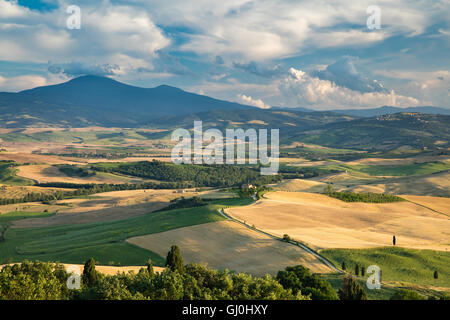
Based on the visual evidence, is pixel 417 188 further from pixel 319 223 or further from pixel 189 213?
pixel 189 213

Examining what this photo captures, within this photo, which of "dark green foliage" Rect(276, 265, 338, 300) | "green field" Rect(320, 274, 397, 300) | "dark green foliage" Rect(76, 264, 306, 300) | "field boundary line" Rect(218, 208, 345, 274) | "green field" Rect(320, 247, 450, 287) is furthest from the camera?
"field boundary line" Rect(218, 208, 345, 274)

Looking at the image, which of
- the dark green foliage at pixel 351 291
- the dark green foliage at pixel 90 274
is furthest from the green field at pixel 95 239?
the dark green foliage at pixel 351 291

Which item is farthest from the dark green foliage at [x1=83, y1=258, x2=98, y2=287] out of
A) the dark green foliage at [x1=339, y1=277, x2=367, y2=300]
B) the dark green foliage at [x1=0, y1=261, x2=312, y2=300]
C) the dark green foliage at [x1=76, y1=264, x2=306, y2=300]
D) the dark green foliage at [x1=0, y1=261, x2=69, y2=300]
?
the dark green foliage at [x1=339, y1=277, x2=367, y2=300]

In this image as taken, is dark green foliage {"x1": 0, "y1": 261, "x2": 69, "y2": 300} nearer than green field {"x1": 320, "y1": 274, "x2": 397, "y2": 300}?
Yes

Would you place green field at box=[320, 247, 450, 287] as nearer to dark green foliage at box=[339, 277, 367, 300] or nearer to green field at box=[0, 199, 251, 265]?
dark green foliage at box=[339, 277, 367, 300]

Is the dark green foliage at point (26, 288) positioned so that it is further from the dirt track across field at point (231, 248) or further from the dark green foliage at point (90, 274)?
the dirt track across field at point (231, 248)

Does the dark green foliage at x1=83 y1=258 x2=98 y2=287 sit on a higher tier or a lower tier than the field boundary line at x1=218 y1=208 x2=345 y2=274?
higher

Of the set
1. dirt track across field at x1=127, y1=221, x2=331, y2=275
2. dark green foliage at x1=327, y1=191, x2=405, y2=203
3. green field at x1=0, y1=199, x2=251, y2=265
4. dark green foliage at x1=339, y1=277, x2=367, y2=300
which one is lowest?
green field at x1=0, y1=199, x2=251, y2=265
